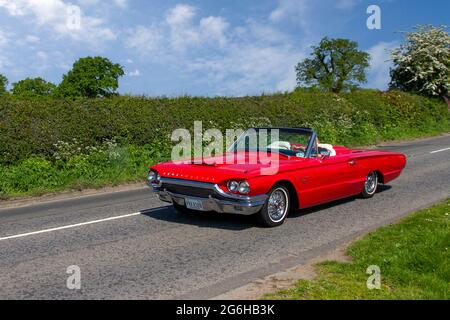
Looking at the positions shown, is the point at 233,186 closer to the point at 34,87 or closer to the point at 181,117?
the point at 181,117

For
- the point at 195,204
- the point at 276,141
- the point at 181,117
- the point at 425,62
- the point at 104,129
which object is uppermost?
the point at 425,62

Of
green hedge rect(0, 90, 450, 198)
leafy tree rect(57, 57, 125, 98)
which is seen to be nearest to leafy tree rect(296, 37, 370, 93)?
leafy tree rect(57, 57, 125, 98)

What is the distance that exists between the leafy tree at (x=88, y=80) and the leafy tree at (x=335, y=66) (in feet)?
105

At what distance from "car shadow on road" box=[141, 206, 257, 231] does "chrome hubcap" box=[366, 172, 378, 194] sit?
10.3 feet

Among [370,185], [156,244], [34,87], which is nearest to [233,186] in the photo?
[156,244]

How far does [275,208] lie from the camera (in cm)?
779

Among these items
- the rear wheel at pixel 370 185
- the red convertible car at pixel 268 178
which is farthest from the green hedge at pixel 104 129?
the rear wheel at pixel 370 185

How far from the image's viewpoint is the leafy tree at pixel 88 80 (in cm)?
5919

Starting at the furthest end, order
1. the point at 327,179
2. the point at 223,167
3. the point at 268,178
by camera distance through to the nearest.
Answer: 1. the point at 327,179
2. the point at 223,167
3. the point at 268,178

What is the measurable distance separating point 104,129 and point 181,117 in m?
3.03

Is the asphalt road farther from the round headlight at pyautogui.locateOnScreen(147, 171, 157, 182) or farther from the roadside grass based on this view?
the round headlight at pyautogui.locateOnScreen(147, 171, 157, 182)

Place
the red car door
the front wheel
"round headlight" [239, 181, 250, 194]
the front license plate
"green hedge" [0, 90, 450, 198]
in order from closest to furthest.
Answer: "round headlight" [239, 181, 250, 194], the front license plate, the front wheel, the red car door, "green hedge" [0, 90, 450, 198]

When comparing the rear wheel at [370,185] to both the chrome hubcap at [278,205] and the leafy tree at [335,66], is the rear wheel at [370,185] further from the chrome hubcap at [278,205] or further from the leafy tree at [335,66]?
the leafy tree at [335,66]

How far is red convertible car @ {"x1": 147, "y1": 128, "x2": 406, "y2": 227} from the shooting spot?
23.6 feet
